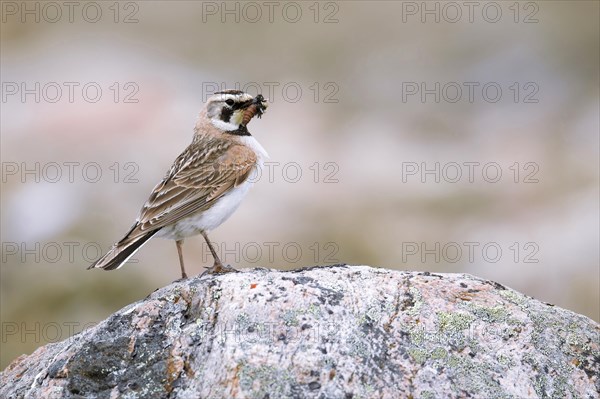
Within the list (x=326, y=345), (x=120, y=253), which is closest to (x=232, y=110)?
(x=120, y=253)

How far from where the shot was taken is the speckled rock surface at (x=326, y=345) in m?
6.41

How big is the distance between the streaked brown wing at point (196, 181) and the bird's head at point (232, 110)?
36 cm

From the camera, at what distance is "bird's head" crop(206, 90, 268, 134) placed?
39.3ft

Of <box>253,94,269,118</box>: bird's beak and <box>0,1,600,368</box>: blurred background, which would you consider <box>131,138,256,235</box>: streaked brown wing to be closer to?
<box>253,94,269,118</box>: bird's beak

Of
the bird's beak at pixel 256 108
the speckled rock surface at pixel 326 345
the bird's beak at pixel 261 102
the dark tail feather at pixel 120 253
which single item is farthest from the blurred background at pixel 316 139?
the speckled rock surface at pixel 326 345

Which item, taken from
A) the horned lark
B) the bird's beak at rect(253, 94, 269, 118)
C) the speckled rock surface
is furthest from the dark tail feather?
the bird's beak at rect(253, 94, 269, 118)

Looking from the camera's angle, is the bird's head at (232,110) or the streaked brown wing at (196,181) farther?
the bird's head at (232,110)

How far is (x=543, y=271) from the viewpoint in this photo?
19.9 m

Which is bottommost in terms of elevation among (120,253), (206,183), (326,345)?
(326,345)

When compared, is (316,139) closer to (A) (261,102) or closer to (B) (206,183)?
(A) (261,102)

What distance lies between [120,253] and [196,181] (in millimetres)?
1702

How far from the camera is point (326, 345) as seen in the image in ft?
21.5

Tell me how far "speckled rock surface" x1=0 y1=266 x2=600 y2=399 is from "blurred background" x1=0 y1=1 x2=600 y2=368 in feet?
33.5

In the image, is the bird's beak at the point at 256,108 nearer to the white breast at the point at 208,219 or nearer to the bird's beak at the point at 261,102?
the bird's beak at the point at 261,102
